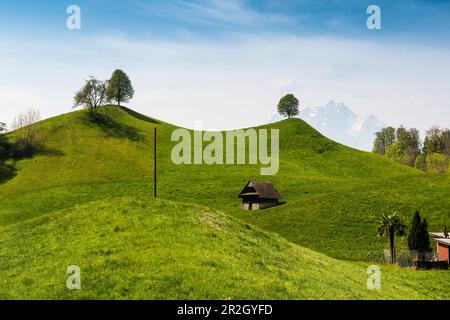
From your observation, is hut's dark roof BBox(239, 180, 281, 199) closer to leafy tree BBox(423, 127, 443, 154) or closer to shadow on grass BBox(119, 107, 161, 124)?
shadow on grass BBox(119, 107, 161, 124)

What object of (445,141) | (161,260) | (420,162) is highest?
(445,141)

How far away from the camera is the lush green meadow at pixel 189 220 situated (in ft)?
77.5

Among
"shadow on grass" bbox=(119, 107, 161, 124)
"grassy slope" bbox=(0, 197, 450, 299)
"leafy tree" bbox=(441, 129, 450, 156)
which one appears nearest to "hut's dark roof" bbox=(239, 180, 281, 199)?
"grassy slope" bbox=(0, 197, 450, 299)

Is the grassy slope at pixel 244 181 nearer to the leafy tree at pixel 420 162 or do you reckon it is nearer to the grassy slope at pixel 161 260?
the grassy slope at pixel 161 260

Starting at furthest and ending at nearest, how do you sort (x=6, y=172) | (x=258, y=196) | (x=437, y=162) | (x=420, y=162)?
1. (x=420, y=162)
2. (x=437, y=162)
3. (x=6, y=172)
4. (x=258, y=196)

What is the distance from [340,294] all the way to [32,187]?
84844mm

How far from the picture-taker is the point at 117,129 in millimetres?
137375

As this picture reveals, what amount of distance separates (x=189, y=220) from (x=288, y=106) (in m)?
138

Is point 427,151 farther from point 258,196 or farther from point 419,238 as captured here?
point 419,238

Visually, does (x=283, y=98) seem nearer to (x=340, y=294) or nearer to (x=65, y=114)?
(x=65, y=114)

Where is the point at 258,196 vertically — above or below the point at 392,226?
above

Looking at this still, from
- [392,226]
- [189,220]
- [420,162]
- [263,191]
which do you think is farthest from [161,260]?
[420,162]

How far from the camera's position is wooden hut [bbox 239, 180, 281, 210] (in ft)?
282
